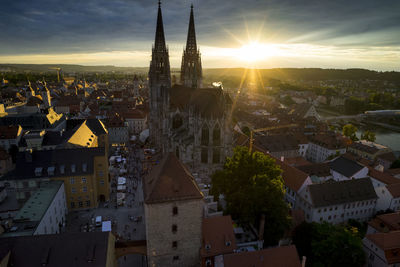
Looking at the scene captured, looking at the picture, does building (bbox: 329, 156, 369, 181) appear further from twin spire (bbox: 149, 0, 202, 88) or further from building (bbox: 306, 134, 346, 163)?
twin spire (bbox: 149, 0, 202, 88)

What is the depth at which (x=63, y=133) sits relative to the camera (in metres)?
50.9

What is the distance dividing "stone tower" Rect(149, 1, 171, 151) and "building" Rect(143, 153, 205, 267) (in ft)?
122

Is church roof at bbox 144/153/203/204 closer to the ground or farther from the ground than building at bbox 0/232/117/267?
farther from the ground

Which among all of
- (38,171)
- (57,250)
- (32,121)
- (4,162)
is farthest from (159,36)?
(57,250)

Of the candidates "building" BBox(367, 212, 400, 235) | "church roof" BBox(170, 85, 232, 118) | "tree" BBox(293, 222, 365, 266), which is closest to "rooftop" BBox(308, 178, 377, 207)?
"building" BBox(367, 212, 400, 235)

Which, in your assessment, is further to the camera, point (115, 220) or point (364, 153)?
point (364, 153)

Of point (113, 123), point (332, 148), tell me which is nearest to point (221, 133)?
point (332, 148)

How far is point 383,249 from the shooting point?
1158 inches

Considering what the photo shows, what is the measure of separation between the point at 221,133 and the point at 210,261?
2428cm

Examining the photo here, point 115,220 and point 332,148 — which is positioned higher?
point 332,148

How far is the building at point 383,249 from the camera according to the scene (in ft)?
95.7

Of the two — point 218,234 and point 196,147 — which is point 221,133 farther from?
point 218,234

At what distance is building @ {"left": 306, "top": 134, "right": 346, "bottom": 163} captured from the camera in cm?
6594

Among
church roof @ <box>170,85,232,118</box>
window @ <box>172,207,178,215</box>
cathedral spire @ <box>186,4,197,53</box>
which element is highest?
cathedral spire @ <box>186,4,197,53</box>
